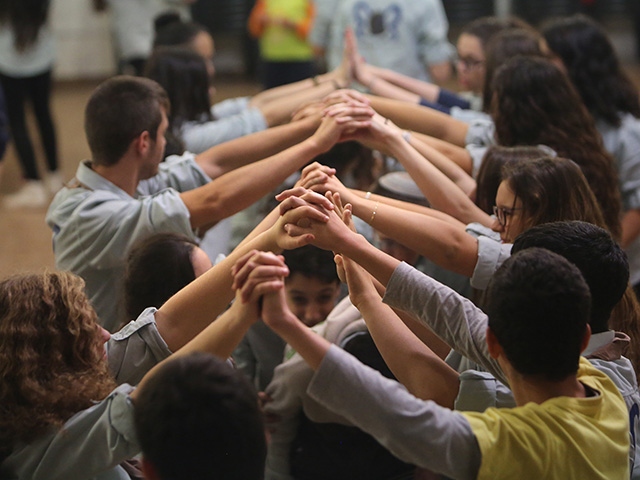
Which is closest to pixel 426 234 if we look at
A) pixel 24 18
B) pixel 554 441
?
pixel 554 441

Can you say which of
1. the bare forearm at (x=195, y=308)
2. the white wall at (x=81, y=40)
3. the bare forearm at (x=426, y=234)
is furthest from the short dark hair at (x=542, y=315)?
Answer: the white wall at (x=81, y=40)

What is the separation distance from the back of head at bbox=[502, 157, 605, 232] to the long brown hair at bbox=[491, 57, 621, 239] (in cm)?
66

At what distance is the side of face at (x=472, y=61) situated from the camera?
12.9ft

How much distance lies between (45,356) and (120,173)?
0.98 metres

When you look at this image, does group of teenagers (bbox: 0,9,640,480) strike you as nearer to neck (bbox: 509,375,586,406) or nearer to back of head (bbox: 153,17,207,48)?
neck (bbox: 509,375,586,406)

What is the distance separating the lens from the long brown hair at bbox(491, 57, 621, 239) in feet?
9.05

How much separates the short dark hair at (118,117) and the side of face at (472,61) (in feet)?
6.14

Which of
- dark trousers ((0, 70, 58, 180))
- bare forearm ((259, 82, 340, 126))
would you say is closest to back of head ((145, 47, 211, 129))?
bare forearm ((259, 82, 340, 126))

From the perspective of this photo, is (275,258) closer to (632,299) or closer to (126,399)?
(126,399)

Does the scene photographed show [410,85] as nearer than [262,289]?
No

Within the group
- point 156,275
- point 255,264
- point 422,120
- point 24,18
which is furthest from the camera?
point 24,18

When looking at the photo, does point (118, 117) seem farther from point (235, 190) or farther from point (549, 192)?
point (549, 192)

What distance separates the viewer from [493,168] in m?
2.39

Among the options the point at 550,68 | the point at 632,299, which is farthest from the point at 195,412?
the point at 550,68
